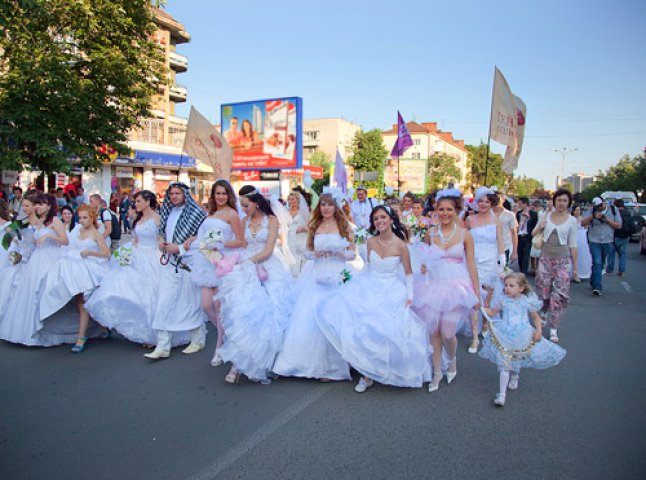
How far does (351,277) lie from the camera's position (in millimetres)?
5324

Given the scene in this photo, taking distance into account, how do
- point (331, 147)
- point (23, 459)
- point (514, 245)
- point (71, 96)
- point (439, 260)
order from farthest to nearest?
point (331, 147), point (71, 96), point (514, 245), point (439, 260), point (23, 459)

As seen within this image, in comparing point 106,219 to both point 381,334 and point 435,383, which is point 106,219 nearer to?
point 381,334

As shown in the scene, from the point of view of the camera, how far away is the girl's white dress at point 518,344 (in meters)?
4.64

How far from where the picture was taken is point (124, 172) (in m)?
34.1

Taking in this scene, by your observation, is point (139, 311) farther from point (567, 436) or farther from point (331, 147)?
point (331, 147)

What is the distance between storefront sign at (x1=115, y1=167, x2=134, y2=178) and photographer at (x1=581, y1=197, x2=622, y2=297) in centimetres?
2979

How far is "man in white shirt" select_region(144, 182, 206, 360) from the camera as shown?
19.9 ft

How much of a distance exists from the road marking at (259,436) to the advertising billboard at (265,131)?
2620cm

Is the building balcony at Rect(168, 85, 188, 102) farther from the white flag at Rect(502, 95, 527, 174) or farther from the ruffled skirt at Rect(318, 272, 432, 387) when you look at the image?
the ruffled skirt at Rect(318, 272, 432, 387)

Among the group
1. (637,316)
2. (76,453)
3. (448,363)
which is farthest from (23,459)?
(637,316)

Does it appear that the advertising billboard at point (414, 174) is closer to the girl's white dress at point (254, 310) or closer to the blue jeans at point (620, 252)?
the blue jeans at point (620, 252)

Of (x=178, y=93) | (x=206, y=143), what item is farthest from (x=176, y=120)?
(x=206, y=143)

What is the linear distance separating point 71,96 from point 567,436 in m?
15.2

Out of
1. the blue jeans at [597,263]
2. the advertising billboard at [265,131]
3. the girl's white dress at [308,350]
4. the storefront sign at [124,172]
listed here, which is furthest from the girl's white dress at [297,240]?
the storefront sign at [124,172]
